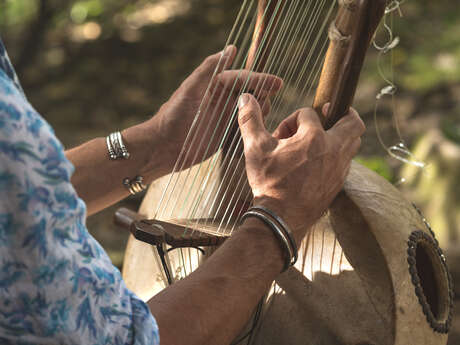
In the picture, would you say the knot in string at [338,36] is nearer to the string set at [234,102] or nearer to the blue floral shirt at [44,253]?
the string set at [234,102]

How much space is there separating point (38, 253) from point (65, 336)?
11 centimetres

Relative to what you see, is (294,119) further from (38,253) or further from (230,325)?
(38,253)

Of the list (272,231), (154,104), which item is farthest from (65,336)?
(154,104)

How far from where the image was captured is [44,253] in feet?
2.09

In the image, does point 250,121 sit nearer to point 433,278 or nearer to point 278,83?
point 278,83

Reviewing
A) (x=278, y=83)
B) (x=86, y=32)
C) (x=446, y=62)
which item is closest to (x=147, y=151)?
(x=278, y=83)

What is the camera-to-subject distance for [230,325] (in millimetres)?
832

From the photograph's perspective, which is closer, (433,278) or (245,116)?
(245,116)

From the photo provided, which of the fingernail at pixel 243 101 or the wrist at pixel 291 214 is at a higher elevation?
the fingernail at pixel 243 101

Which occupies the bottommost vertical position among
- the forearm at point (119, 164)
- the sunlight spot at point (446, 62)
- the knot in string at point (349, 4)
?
the sunlight spot at point (446, 62)

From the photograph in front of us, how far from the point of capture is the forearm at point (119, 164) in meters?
1.34

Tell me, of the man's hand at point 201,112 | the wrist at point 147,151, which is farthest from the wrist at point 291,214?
the wrist at point 147,151

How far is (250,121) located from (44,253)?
44 cm

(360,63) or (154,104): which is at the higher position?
(360,63)
